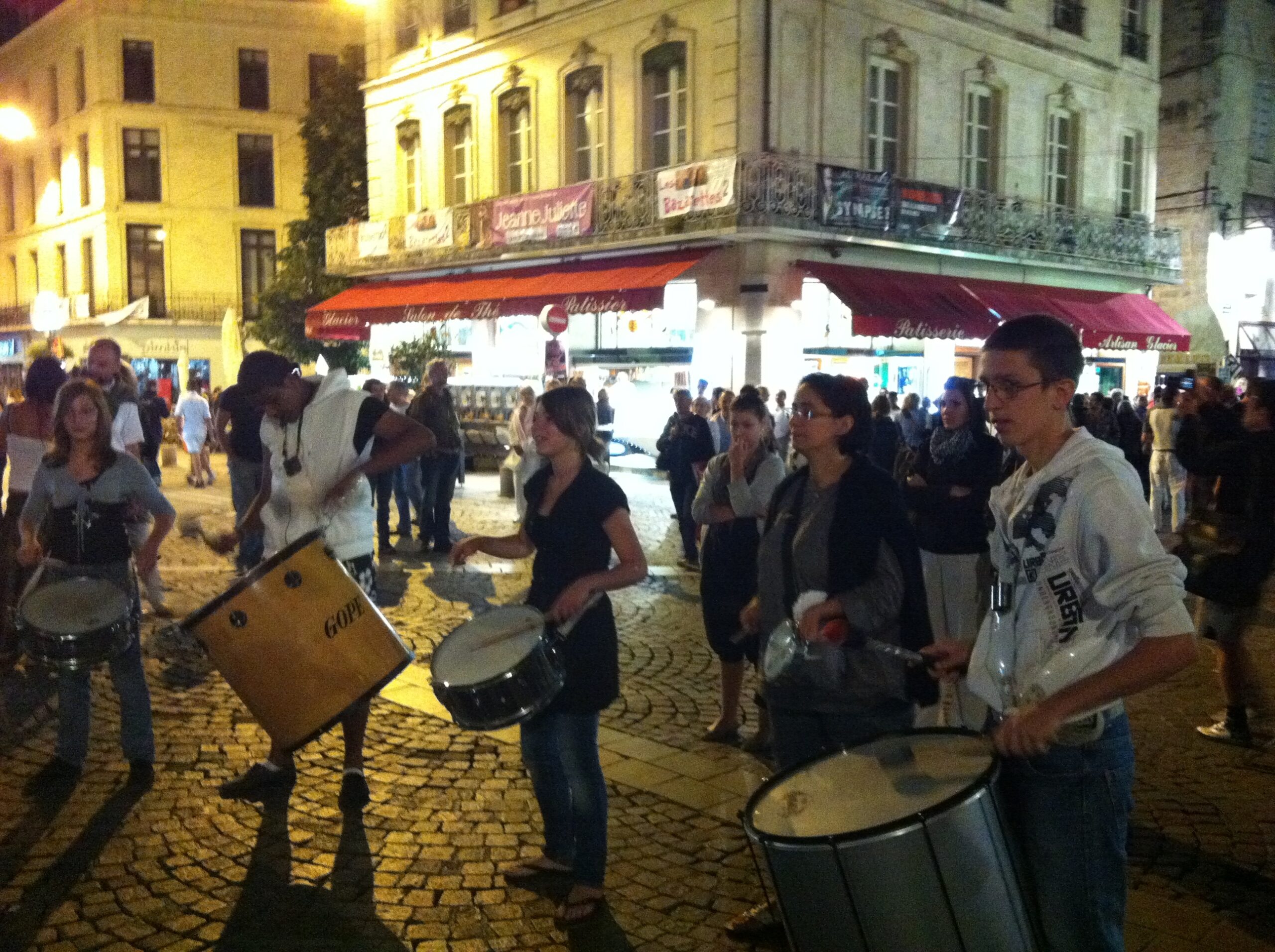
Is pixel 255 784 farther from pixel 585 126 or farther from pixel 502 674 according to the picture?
pixel 585 126

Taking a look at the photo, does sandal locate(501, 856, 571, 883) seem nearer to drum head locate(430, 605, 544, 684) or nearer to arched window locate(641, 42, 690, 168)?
drum head locate(430, 605, 544, 684)

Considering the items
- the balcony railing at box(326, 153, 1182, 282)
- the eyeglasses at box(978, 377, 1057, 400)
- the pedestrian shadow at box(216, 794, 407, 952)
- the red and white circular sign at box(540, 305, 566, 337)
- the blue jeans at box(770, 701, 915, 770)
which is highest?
the balcony railing at box(326, 153, 1182, 282)

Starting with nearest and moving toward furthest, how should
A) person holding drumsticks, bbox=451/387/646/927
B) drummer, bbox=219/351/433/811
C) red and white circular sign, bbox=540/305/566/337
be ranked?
person holding drumsticks, bbox=451/387/646/927 → drummer, bbox=219/351/433/811 → red and white circular sign, bbox=540/305/566/337

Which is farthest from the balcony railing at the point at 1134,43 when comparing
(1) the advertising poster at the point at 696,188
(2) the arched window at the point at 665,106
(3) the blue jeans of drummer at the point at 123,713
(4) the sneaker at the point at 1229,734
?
(3) the blue jeans of drummer at the point at 123,713

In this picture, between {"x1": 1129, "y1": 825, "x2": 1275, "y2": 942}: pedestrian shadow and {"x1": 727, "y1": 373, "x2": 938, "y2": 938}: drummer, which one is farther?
{"x1": 1129, "y1": 825, "x2": 1275, "y2": 942}: pedestrian shadow

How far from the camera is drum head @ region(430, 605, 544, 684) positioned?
11.7 feet

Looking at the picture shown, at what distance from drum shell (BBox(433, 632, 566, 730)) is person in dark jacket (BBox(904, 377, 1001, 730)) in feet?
9.25

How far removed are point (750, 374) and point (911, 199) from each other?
3.96 m

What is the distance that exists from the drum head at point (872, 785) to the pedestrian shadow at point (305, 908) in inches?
69.7

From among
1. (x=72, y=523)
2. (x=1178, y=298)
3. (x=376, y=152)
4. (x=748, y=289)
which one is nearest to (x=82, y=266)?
(x=376, y=152)

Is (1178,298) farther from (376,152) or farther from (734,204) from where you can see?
(376,152)

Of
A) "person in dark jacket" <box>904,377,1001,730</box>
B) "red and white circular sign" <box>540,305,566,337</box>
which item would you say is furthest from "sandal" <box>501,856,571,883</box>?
"red and white circular sign" <box>540,305,566,337</box>

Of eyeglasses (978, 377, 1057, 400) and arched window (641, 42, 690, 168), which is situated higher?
arched window (641, 42, 690, 168)

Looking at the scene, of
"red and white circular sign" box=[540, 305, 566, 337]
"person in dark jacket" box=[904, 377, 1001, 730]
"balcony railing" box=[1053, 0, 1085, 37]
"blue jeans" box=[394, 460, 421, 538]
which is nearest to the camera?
"person in dark jacket" box=[904, 377, 1001, 730]
